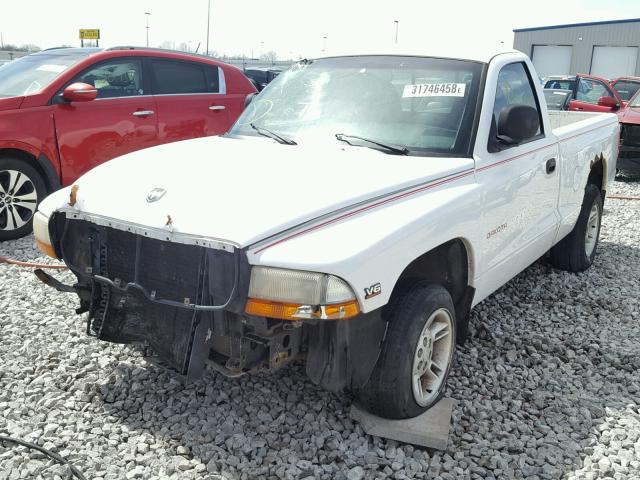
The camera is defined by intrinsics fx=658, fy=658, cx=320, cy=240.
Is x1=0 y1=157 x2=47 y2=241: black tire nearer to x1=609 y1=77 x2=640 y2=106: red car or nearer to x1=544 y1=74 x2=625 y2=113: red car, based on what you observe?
x1=544 y1=74 x2=625 y2=113: red car

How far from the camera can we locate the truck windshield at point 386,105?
3.68 metres

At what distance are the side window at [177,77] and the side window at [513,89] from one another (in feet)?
13.9

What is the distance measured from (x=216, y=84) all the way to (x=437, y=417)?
18.6ft

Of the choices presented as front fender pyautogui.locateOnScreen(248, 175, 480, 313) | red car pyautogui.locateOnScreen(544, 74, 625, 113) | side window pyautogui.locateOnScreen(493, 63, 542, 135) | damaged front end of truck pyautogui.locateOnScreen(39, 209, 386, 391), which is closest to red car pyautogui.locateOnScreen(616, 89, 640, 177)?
red car pyautogui.locateOnScreen(544, 74, 625, 113)

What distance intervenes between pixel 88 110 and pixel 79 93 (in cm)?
35

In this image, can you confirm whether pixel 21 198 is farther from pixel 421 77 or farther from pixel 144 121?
pixel 421 77

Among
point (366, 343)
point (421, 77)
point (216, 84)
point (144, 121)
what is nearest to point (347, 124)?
point (421, 77)

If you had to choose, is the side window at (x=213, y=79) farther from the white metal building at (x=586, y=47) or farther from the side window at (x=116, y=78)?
the white metal building at (x=586, y=47)

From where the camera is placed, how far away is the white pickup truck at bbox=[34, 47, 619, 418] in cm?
269

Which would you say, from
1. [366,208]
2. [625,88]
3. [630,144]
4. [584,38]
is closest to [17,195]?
[366,208]

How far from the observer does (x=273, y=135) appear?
3943 mm

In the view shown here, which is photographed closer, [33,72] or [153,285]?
[153,285]

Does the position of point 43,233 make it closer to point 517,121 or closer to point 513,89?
point 517,121

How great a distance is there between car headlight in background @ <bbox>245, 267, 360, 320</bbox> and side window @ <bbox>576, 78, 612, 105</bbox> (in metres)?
14.2
